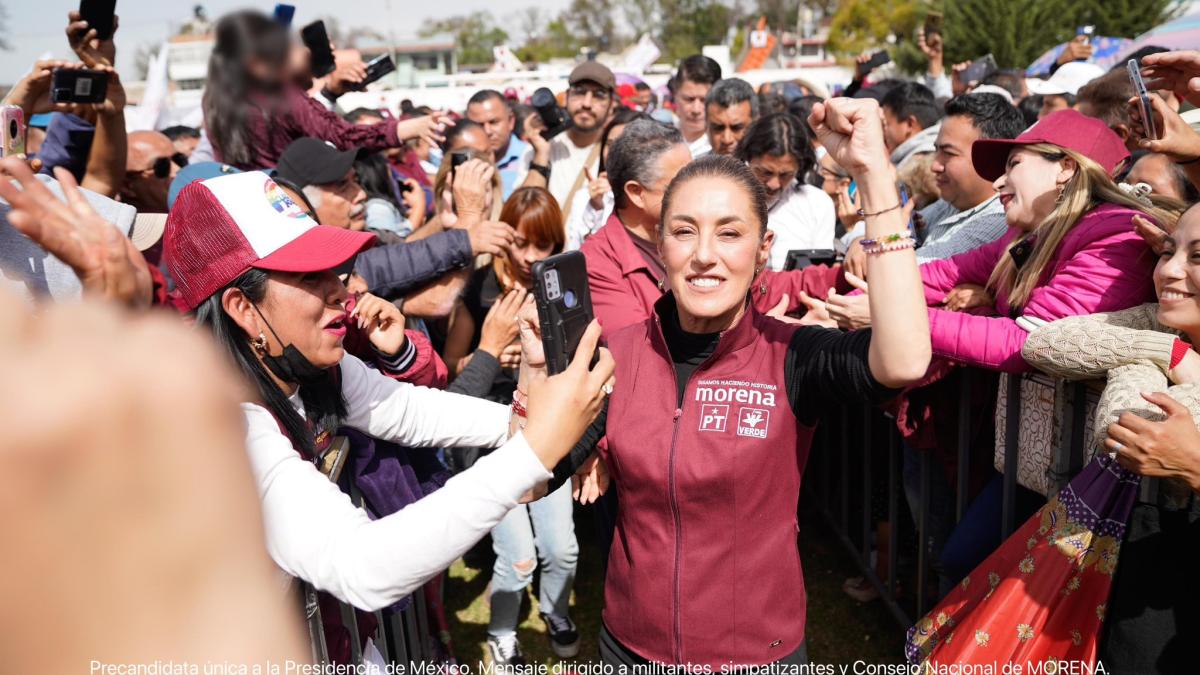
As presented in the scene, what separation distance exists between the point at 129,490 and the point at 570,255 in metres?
1.38

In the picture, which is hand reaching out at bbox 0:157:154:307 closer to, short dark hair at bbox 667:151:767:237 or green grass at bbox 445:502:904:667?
short dark hair at bbox 667:151:767:237

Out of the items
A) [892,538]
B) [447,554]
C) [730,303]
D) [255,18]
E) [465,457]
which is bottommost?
[892,538]

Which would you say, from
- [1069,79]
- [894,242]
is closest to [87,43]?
[894,242]

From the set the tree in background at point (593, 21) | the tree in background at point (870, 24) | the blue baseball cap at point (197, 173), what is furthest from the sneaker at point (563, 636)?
the tree in background at point (593, 21)

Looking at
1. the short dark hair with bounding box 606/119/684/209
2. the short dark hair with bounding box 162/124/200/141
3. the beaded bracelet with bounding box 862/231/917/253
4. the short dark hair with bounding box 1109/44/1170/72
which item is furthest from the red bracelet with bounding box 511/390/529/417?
the short dark hair with bounding box 162/124/200/141

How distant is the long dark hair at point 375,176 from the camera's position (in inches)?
208

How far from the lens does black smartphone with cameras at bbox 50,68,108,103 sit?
11.0 ft

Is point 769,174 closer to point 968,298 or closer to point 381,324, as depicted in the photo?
point 968,298

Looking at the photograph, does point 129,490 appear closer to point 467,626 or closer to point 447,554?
point 447,554

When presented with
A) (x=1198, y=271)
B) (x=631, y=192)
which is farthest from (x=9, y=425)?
(x=631, y=192)

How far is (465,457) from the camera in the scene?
3.75m

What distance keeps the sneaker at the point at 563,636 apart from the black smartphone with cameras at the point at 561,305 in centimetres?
239

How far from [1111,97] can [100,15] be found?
4.60 meters

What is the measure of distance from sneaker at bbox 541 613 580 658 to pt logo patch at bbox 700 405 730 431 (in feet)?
7.54
